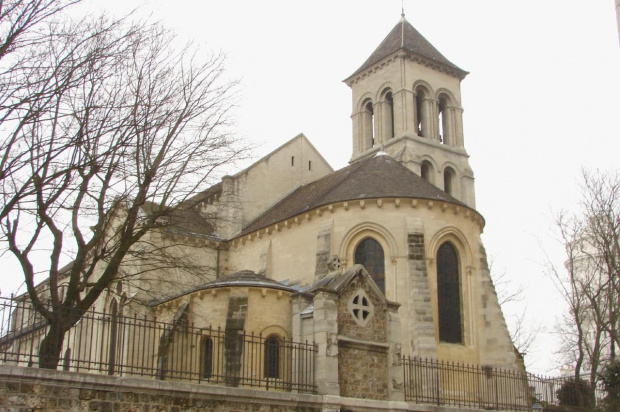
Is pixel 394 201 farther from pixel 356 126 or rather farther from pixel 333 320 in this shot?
pixel 356 126

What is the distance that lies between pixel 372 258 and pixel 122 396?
15046 mm

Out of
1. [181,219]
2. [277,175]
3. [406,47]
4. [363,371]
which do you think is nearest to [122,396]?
[363,371]

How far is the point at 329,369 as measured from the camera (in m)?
14.4

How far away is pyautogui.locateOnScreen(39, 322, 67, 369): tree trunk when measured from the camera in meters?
11.2

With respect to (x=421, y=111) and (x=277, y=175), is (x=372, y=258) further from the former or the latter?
(x=421, y=111)

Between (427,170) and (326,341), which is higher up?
(427,170)

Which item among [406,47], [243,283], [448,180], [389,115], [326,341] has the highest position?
[406,47]

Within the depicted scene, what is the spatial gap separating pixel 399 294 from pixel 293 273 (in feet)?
14.7

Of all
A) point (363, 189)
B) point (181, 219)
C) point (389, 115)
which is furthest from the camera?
point (389, 115)

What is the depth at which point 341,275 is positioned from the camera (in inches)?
628

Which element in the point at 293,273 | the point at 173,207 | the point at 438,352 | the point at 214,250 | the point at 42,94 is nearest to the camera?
the point at 42,94

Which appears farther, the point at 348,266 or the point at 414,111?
the point at 414,111

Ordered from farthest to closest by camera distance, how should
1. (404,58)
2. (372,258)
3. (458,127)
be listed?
(458,127)
(404,58)
(372,258)

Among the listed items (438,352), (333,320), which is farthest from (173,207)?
(438,352)
